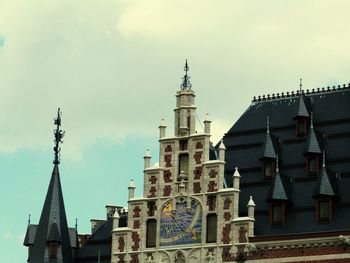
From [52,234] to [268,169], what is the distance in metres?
15.7

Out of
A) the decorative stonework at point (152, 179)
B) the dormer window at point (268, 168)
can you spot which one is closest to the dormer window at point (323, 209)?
the dormer window at point (268, 168)

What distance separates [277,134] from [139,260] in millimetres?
12480

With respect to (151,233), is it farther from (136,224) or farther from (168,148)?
(168,148)

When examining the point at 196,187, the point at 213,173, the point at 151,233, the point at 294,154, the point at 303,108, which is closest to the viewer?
the point at 213,173

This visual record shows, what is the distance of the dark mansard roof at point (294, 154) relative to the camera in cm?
9531

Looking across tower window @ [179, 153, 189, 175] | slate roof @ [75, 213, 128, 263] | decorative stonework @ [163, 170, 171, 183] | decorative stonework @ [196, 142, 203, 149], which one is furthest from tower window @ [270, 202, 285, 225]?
slate roof @ [75, 213, 128, 263]

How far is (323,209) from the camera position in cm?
9469

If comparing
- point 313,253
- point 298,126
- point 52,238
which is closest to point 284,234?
point 313,253

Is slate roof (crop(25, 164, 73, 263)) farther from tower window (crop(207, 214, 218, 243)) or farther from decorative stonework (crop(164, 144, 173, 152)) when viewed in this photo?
tower window (crop(207, 214, 218, 243))

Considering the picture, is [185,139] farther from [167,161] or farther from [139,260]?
[139,260]

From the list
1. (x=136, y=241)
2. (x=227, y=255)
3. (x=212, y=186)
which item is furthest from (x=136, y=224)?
(x=227, y=255)

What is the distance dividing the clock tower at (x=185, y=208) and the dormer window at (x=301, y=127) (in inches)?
215

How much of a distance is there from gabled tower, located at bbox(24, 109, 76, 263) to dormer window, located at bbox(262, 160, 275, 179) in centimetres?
1514

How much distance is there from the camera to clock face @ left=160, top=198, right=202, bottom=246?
9812cm
